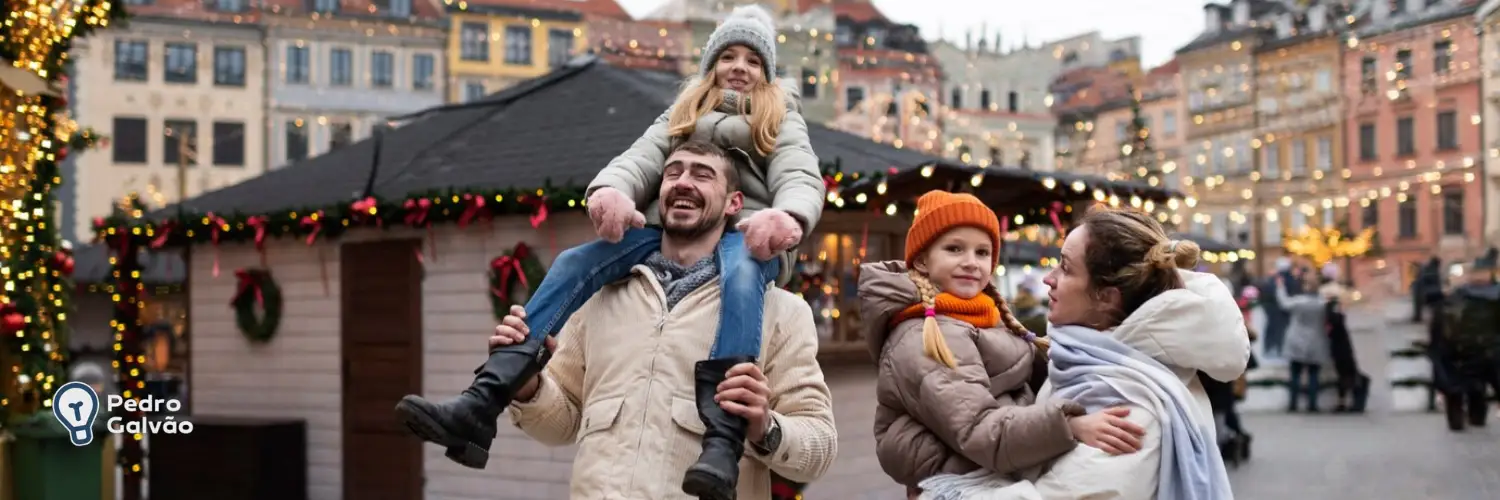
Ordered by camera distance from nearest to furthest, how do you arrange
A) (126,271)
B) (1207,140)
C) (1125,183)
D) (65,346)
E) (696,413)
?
(696,413) → (65,346) → (1125,183) → (126,271) → (1207,140)

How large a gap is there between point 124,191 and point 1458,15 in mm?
40653

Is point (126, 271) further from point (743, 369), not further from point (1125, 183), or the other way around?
point (743, 369)

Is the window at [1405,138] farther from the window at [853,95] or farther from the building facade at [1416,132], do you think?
the window at [853,95]

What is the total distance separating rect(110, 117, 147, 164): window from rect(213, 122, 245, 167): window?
2096 mm

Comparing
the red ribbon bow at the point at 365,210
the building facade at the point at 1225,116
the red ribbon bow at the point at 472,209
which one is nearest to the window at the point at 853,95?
the building facade at the point at 1225,116

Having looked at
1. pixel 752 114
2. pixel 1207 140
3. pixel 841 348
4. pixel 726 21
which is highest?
pixel 1207 140

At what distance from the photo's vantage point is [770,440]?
336 centimetres

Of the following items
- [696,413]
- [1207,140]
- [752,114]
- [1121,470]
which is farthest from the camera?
[1207,140]

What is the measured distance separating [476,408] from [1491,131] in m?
50.3

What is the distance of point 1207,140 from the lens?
2251 inches

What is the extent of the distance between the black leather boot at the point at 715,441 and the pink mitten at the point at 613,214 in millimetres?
396

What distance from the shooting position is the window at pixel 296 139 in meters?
47.6

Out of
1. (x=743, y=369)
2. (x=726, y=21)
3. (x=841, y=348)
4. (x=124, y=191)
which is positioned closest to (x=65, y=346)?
(x=841, y=348)

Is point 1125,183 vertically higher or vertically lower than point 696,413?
higher
